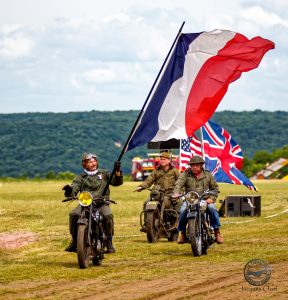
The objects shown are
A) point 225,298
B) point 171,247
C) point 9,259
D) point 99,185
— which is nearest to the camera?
point 225,298

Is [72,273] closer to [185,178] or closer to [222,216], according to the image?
[185,178]

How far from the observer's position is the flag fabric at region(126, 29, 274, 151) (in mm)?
20531

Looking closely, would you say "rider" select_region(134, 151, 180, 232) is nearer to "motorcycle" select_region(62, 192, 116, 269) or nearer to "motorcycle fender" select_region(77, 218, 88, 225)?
"motorcycle" select_region(62, 192, 116, 269)

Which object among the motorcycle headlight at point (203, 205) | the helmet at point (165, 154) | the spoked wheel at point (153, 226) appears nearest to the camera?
the motorcycle headlight at point (203, 205)

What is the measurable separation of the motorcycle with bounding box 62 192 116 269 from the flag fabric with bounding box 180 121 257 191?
13670mm

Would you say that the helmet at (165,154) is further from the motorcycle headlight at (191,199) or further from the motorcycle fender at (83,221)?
the motorcycle fender at (83,221)

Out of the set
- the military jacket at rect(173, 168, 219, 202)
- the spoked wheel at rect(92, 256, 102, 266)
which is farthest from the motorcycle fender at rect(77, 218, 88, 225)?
the military jacket at rect(173, 168, 219, 202)

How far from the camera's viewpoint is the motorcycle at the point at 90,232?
1756 cm

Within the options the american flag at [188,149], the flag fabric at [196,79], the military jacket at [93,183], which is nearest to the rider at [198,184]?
the flag fabric at [196,79]

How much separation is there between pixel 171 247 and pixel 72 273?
4.78 m

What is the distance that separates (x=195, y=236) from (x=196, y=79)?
128 inches

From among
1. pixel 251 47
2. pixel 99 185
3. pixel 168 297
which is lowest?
pixel 168 297

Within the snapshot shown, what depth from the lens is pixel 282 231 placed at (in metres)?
24.8

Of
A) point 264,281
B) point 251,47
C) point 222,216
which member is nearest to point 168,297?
point 264,281
